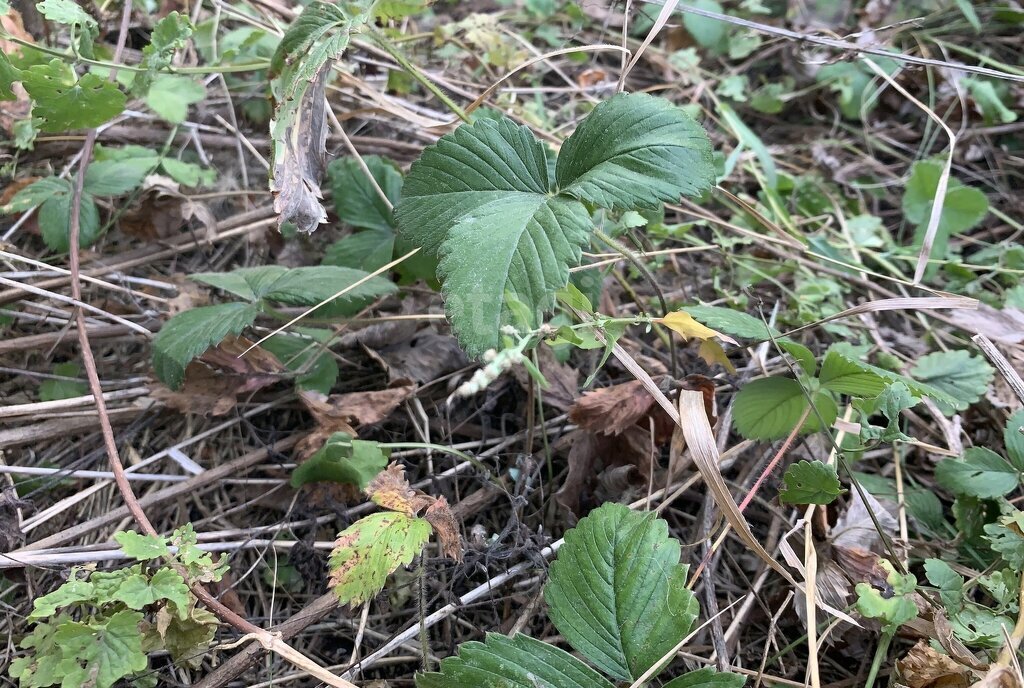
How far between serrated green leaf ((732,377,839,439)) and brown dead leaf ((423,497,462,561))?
0.62 meters

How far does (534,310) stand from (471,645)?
526 mm

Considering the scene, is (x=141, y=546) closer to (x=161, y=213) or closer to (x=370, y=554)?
(x=370, y=554)

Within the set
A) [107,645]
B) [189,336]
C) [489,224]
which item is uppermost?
[489,224]

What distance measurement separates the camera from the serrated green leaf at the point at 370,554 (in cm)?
112

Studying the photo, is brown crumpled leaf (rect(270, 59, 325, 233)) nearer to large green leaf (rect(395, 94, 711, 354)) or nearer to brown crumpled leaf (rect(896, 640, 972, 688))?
large green leaf (rect(395, 94, 711, 354))

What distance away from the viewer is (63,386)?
1542 mm

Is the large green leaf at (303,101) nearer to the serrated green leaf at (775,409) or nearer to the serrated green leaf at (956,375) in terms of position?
the serrated green leaf at (775,409)

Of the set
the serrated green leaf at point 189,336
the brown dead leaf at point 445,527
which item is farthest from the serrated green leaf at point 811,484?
the serrated green leaf at point 189,336

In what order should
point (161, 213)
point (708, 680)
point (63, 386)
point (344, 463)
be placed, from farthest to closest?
1. point (161, 213)
2. point (63, 386)
3. point (344, 463)
4. point (708, 680)

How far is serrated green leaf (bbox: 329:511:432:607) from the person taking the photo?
112 cm

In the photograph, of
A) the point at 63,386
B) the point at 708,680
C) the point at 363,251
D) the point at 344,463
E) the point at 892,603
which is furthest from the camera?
the point at 363,251

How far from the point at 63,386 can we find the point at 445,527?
1.03m

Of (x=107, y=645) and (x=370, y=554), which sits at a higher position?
(x=370, y=554)

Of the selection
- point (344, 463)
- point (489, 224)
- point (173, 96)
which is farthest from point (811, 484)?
point (173, 96)
